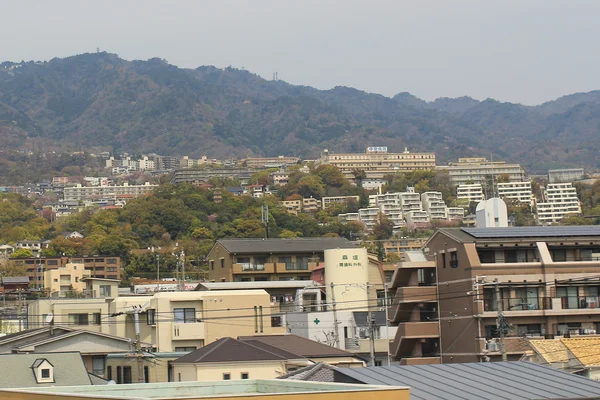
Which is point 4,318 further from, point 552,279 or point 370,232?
point 370,232

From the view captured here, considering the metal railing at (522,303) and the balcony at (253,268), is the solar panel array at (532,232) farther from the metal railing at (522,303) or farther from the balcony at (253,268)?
the balcony at (253,268)

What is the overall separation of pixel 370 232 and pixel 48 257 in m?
70.6

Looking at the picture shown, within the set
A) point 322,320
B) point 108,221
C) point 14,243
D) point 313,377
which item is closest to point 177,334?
point 322,320

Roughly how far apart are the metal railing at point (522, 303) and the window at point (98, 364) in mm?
15986

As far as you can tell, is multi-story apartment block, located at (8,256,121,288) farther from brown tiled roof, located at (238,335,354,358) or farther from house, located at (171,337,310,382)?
house, located at (171,337,310,382)

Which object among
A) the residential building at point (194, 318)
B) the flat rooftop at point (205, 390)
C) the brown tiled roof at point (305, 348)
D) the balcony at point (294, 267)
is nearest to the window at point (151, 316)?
the residential building at point (194, 318)

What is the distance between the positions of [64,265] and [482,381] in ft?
361

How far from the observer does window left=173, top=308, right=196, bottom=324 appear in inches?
2213

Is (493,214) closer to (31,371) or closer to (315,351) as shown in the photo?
(315,351)

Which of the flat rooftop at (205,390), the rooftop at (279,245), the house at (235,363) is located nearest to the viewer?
the flat rooftop at (205,390)

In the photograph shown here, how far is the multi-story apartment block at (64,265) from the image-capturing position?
130 meters

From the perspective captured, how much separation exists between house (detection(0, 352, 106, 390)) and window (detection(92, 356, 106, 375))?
6.38m

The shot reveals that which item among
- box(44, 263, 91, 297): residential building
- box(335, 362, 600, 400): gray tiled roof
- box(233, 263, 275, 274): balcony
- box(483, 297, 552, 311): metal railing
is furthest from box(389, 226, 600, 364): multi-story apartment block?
box(44, 263, 91, 297): residential building

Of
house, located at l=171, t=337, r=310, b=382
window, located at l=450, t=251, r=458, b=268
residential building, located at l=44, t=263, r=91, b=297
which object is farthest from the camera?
residential building, located at l=44, t=263, r=91, b=297
